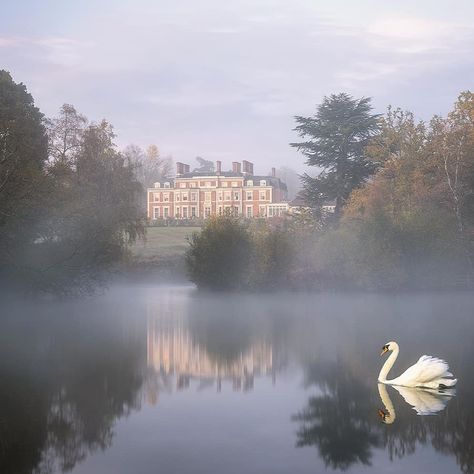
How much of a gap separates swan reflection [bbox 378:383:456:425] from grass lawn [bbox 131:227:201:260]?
50.1 meters

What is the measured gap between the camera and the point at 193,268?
50.7 metres

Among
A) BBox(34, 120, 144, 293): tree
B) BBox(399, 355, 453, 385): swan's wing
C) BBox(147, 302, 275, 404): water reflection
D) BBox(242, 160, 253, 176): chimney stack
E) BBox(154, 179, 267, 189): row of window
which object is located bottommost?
BBox(147, 302, 275, 404): water reflection

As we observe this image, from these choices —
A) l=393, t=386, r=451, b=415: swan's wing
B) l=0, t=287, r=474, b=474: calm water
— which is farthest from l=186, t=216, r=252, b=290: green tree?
l=393, t=386, r=451, b=415: swan's wing

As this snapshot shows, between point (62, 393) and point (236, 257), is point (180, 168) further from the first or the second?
point (62, 393)

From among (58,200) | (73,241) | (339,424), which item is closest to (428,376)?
(339,424)

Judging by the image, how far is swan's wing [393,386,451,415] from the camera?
46.8 feet

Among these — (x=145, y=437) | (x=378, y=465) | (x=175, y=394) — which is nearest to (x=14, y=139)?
(x=175, y=394)

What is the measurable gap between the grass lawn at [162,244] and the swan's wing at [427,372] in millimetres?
49863

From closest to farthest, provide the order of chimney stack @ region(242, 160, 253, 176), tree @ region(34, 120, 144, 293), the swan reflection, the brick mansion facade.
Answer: the swan reflection < tree @ region(34, 120, 144, 293) < the brick mansion facade < chimney stack @ region(242, 160, 253, 176)

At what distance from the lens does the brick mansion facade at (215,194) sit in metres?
141

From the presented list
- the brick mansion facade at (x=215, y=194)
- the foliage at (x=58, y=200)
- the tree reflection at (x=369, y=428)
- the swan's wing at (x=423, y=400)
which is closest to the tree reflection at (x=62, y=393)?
the tree reflection at (x=369, y=428)

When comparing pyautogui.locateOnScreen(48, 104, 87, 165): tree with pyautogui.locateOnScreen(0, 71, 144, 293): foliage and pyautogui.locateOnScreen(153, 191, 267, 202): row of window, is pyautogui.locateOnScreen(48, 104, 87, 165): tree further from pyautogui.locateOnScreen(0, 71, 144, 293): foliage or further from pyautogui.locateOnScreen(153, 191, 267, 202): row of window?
pyautogui.locateOnScreen(153, 191, 267, 202): row of window

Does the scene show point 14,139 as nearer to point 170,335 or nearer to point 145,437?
point 170,335

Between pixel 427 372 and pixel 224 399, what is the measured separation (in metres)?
4.24
